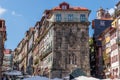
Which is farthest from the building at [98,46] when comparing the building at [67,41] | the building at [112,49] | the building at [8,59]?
the building at [8,59]

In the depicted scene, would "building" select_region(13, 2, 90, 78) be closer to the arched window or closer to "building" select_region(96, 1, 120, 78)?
the arched window

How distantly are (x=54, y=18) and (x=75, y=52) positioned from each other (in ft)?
25.6

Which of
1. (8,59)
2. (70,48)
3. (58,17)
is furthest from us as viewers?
(8,59)

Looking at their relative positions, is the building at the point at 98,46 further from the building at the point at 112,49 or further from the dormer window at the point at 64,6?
the dormer window at the point at 64,6

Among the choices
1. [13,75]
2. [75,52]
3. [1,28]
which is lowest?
[13,75]

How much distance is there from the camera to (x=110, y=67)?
65.9 meters

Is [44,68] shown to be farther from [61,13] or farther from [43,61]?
[61,13]

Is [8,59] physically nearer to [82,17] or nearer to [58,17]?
[58,17]

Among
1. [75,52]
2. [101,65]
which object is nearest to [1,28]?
[75,52]

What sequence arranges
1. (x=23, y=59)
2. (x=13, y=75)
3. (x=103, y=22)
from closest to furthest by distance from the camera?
(x=13, y=75), (x=103, y=22), (x=23, y=59)

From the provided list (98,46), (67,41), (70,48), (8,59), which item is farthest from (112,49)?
(8,59)

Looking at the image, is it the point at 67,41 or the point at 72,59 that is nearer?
the point at 72,59

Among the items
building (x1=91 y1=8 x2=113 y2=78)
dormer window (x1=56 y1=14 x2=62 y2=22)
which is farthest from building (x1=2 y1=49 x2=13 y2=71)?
dormer window (x1=56 y1=14 x2=62 y2=22)

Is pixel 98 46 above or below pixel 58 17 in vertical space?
below
